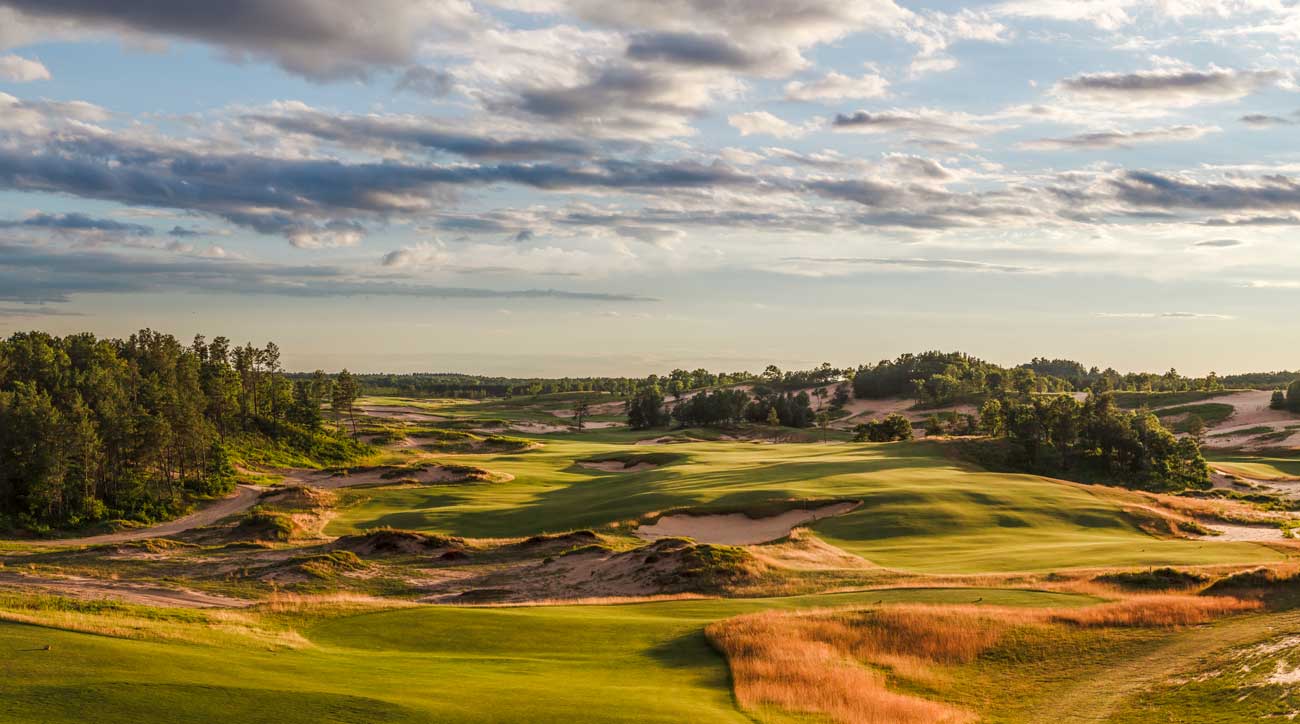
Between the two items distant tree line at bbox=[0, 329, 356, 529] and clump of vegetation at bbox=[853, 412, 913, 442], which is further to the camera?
clump of vegetation at bbox=[853, 412, 913, 442]

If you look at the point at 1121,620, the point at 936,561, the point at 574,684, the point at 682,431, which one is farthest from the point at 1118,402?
the point at 574,684

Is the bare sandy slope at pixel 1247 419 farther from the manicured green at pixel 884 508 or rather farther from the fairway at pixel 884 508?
the manicured green at pixel 884 508

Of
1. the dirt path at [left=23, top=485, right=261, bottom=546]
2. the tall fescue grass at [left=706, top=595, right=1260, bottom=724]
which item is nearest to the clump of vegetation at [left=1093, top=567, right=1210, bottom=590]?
the tall fescue grass at [left=706, top=595, right=1260, bottom=724]

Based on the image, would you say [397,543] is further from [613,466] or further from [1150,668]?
[613,466]

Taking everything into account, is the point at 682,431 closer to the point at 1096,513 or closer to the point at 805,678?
the point at 1096,513

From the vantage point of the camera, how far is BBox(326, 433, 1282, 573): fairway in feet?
132

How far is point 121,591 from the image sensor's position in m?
32.6

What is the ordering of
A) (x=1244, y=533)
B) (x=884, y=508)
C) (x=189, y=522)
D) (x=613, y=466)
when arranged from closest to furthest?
(x=884, y=508) < (x=1244, y=533) < (x=189, y=522) < (x=613, y=466)

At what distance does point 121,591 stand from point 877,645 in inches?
1027

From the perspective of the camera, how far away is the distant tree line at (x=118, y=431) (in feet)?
212

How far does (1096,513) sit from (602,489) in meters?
33.5

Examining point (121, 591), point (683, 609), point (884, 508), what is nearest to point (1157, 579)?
point (683, 609)

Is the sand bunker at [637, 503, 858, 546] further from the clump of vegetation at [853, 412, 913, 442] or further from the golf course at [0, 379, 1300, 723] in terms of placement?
the clump of vegetation at [853, 412, 913, 442]

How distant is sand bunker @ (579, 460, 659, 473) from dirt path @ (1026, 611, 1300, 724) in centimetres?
7080
